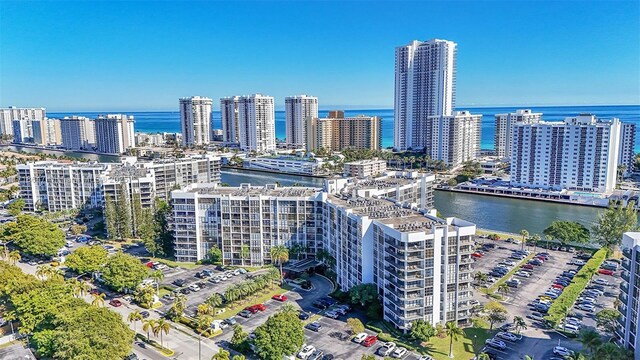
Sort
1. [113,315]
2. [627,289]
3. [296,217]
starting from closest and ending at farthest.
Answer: [627,289] < [113,315] < [296,217]

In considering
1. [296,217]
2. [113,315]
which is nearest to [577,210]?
[296,217]

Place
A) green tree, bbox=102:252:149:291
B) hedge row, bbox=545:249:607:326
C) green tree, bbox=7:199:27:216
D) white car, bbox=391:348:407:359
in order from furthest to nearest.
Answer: green tree, bbox=7:199:27:216 < green tree, bbox=102:252:149:291 < hedge row, bbox=545:249:607:326 < white car, bbox=391:348:407:359

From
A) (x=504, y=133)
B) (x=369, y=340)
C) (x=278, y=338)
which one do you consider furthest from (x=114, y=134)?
(x=369, y=340)

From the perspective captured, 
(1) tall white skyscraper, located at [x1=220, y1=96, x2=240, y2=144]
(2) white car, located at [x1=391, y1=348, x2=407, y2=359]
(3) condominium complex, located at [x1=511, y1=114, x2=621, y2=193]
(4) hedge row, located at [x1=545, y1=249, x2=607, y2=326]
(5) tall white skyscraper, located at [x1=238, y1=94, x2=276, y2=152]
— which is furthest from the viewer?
(1) tall white skyscraper, located at [x1=220, y1=96, x2=240, y2=144]

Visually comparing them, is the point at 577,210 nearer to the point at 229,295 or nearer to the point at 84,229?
the point at 229,295

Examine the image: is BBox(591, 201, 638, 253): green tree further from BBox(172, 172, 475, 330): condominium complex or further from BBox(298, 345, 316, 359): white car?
BBox(298, 345, 316, 359): white car

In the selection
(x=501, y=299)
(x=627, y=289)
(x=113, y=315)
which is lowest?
(x=501, y=299)

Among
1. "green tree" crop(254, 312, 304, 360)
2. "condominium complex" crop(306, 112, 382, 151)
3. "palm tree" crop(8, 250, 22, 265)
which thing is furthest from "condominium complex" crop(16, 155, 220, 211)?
"condominium complex" crop(306, 112, 382, 151)
